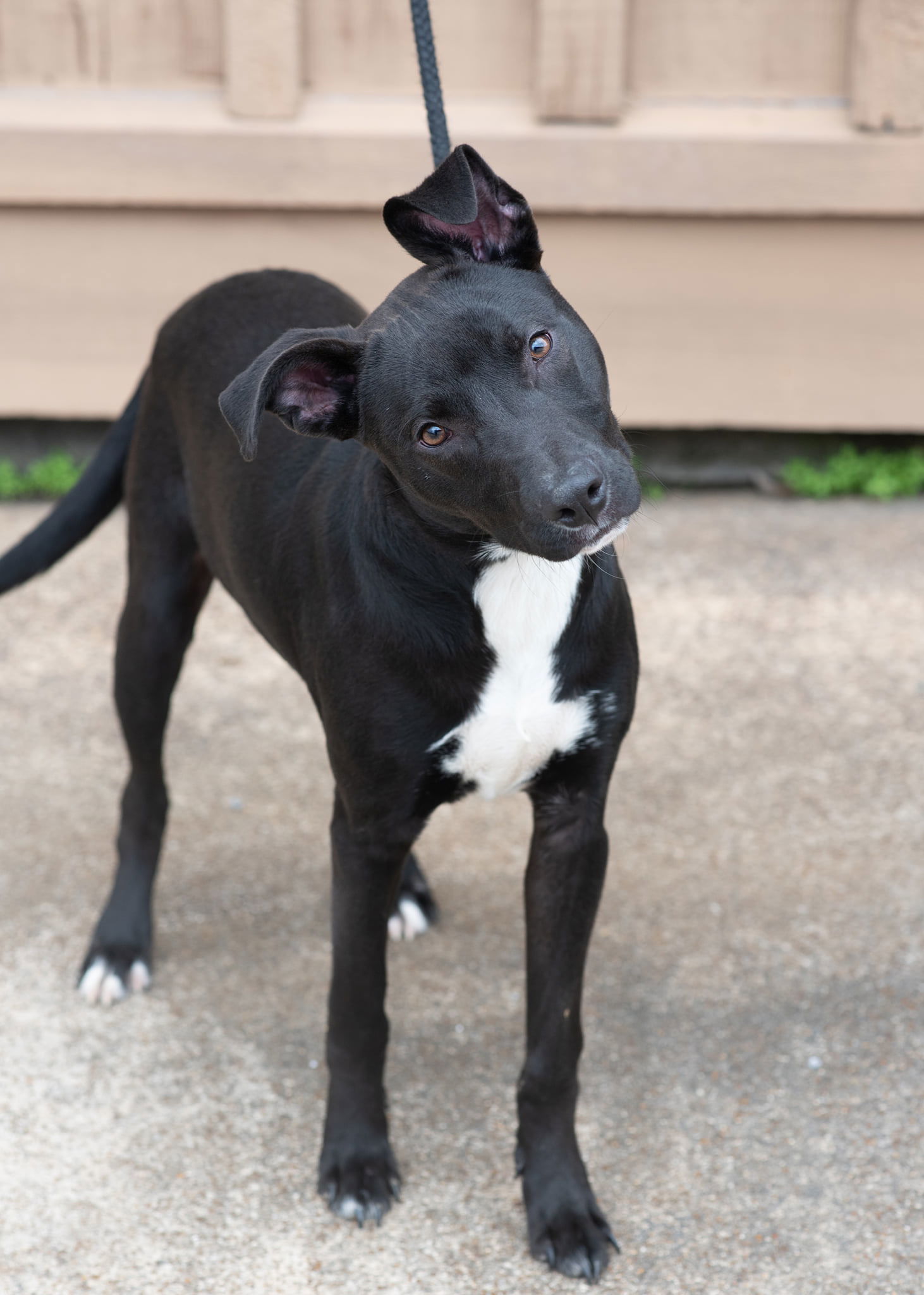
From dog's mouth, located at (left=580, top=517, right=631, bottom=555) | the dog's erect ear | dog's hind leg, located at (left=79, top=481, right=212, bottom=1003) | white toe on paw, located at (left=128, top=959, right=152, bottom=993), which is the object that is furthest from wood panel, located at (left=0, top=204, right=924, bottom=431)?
dog's mouth, located at (left=580, top=517, right=631, bottom=555)

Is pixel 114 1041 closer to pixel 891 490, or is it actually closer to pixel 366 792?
pixel 366 792

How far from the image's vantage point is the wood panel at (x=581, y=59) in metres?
4.83

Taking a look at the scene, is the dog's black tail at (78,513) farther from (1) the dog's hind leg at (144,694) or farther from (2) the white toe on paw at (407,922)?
(2) the white toe on paw at (407,922)

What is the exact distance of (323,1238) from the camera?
2.52 metres

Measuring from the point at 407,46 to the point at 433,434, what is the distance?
335 centimetres

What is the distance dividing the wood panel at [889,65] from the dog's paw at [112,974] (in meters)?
3.57

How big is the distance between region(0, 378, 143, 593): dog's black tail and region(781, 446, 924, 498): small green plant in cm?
290

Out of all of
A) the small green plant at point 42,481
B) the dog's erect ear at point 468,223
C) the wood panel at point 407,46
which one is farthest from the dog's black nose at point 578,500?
the small green plant at point 42,481

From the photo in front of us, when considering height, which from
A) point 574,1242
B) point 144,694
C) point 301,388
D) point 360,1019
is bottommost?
point 574,1242

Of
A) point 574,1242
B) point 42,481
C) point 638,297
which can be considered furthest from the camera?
point 42,481

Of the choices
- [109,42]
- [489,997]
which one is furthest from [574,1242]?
[109,42]

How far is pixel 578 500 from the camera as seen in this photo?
76.7 inches

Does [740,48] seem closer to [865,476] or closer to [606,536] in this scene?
[865,476]

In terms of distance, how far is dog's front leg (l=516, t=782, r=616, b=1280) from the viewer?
8.13ft
